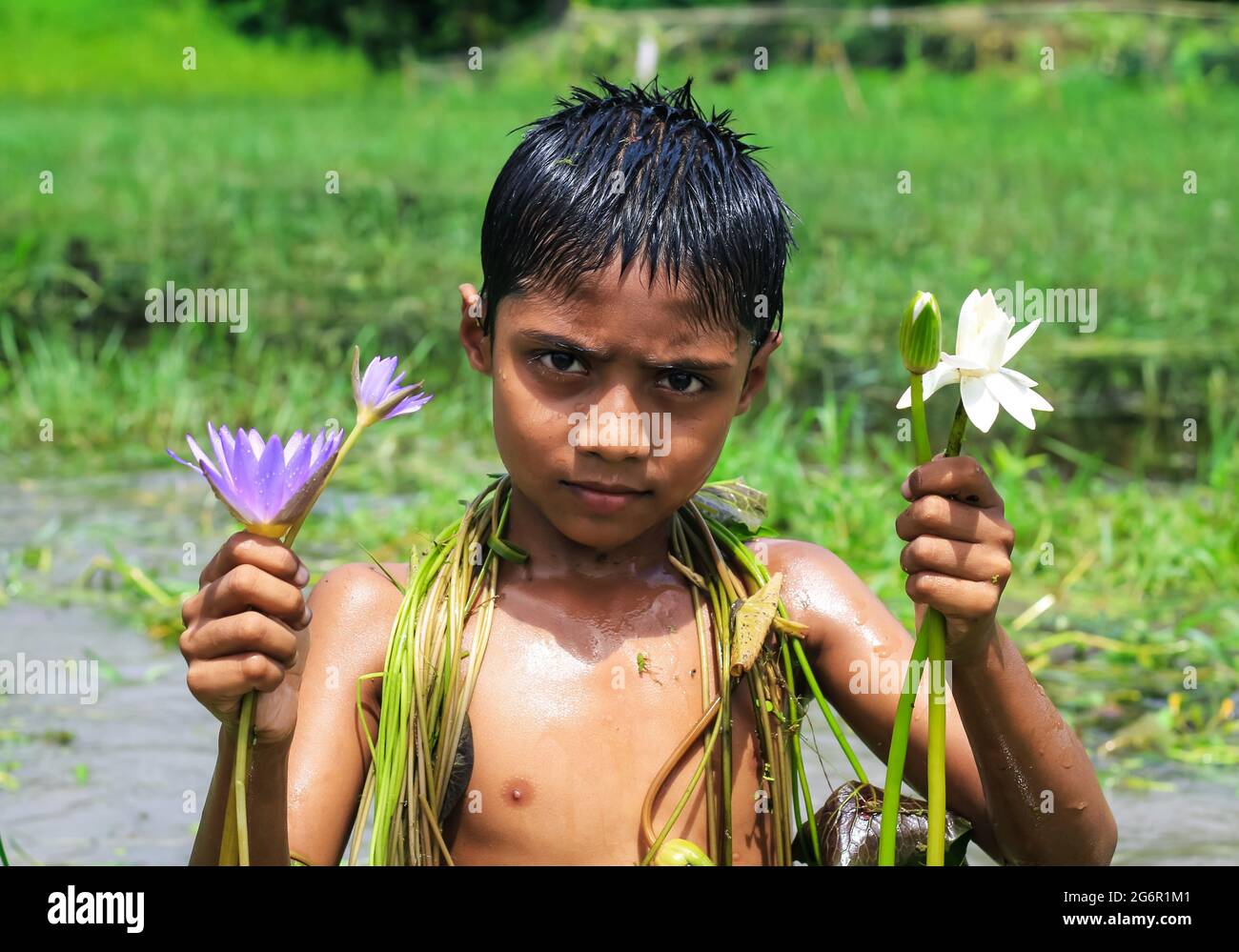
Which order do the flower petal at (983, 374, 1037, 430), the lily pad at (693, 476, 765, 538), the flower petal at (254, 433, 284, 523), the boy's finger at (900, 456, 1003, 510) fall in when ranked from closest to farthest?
the flower petal at (254, 433, 284, 523) < the flower petal at (983, 374, 1037, 430) < the boy's finger at (900, 456, 1003, 510) < the lily pad at (693, 476, 765, 538)

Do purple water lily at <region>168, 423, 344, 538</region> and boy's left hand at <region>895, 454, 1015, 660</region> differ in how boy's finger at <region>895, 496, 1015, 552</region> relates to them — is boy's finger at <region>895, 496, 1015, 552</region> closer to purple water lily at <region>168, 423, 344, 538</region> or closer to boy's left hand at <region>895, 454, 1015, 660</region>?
boy's left hand at <region>895, 454, 1015, 660</region>

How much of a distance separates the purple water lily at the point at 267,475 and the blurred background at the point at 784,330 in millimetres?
895

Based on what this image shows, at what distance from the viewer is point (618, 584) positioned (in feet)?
8.07

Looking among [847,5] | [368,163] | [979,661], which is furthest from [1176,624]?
[847,5]

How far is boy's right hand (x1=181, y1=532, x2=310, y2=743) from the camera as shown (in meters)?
1.61

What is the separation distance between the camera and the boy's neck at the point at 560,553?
96.2 inches

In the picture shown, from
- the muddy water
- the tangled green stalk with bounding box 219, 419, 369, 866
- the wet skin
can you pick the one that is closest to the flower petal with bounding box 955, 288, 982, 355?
the wet skin

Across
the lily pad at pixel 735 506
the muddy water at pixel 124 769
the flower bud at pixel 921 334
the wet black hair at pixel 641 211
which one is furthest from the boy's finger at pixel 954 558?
the muddy water at pixel 124 769

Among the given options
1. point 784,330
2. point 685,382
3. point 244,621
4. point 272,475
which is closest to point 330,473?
point 272,475

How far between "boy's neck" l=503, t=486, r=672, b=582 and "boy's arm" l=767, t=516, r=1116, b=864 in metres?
0.21

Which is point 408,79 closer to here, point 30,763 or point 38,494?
point 38,494

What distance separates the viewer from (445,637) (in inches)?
92.0

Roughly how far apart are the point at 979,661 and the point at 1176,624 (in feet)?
7.81

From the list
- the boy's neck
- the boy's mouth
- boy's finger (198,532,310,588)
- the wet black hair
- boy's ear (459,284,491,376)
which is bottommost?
the boy's neck
